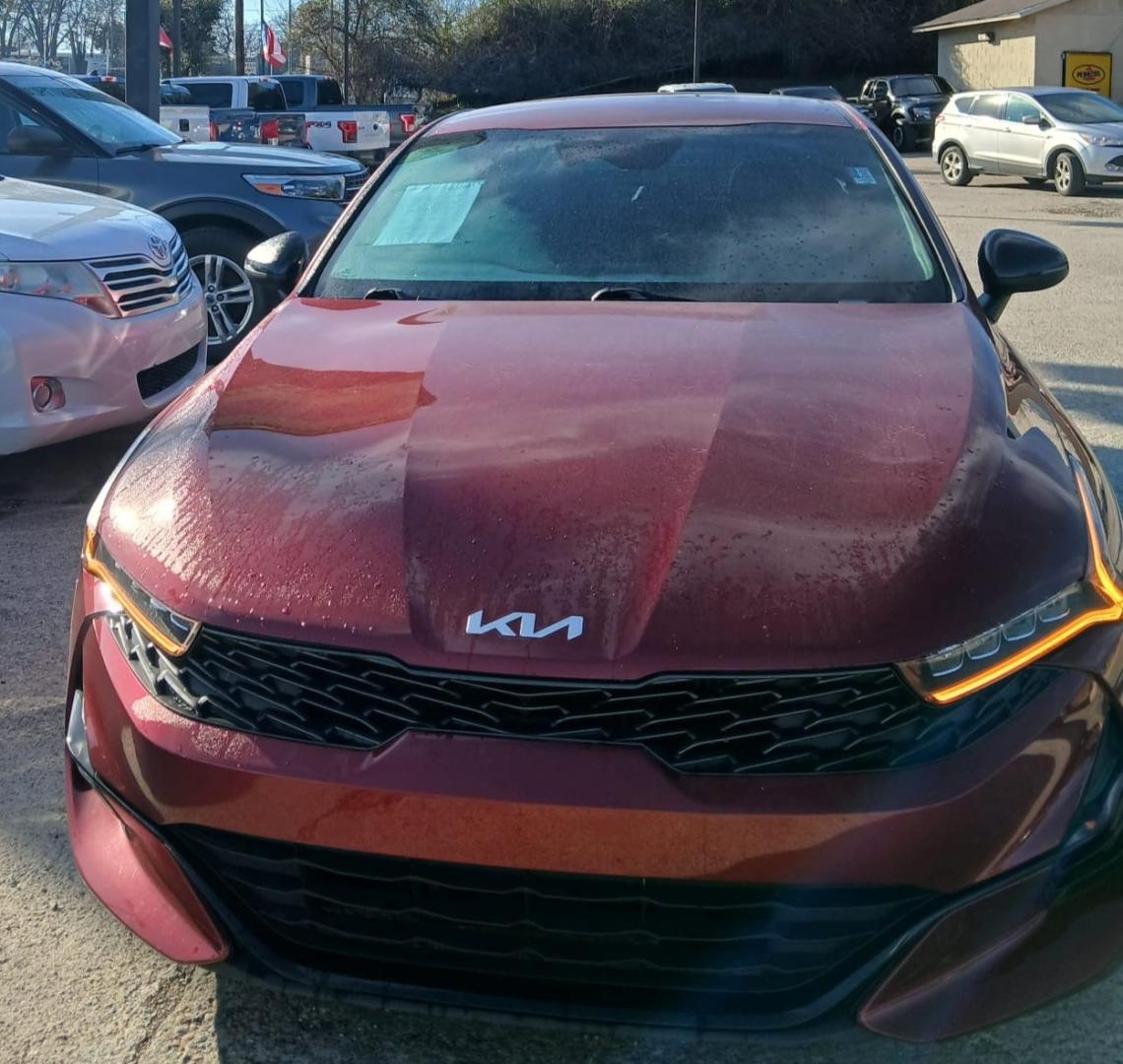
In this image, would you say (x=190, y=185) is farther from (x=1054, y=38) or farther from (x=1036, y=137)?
(x=1054, y=38)

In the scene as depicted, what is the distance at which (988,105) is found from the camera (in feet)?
67.5

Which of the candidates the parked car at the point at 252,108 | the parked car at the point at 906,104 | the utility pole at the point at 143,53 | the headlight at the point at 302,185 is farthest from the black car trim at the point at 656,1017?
the parked car at the point at 906,104

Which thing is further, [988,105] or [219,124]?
[988,105]

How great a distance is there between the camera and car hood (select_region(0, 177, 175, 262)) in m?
4.98

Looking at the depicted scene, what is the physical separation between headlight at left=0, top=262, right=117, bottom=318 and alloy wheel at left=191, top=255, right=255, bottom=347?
227 centimetres

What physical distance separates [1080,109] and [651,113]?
58.1 feet

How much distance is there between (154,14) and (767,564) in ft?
36.3

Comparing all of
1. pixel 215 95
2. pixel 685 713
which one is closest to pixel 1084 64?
pixel 215 95

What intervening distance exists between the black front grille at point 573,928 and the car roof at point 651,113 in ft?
8.27

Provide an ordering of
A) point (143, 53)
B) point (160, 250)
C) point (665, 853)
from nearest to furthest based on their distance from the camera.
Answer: point (665, 853)
point (160, 250)
point (143, 53)

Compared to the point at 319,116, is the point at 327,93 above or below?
above

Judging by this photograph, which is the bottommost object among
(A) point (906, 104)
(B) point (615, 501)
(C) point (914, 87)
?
(B) point (615, 501)

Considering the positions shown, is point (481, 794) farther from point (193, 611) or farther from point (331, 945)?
point (193, 611)

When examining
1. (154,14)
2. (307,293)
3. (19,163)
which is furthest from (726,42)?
(307,293)
